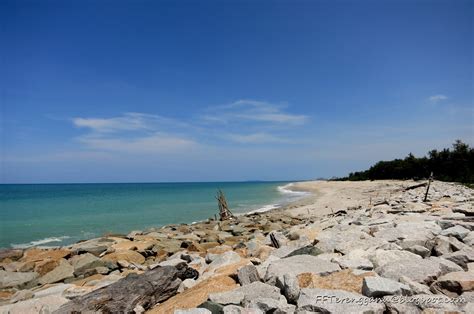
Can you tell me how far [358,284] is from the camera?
4.06m

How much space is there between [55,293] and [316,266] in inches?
208

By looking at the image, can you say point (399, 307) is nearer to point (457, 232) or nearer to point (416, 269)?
point (416, 269)

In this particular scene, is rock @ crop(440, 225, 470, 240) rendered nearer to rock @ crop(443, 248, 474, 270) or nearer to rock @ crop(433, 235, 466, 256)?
rock @ crop(433, 235, 466, 256)

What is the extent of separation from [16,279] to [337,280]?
859 cm

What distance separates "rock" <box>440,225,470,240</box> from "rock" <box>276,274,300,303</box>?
3.88m

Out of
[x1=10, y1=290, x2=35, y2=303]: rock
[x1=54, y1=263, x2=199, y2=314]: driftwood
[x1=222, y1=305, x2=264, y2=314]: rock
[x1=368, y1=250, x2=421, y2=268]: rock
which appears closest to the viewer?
[x1=222, y1=305, x2=264, y2=314]: rock

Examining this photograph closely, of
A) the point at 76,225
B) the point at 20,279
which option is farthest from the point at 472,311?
the point at 76,225

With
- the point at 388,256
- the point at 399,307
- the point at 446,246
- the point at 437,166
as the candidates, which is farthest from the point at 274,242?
the point at 437,166

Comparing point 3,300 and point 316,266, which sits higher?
point 316,266

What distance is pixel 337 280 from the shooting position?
4.26 metres

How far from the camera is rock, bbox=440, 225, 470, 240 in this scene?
6015 mm

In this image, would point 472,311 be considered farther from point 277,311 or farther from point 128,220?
point 128,220

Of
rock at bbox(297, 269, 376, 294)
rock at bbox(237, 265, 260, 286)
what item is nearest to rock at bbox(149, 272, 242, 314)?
rock at bbox(237, 265, 260, 286)

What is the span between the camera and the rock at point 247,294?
159 inches
